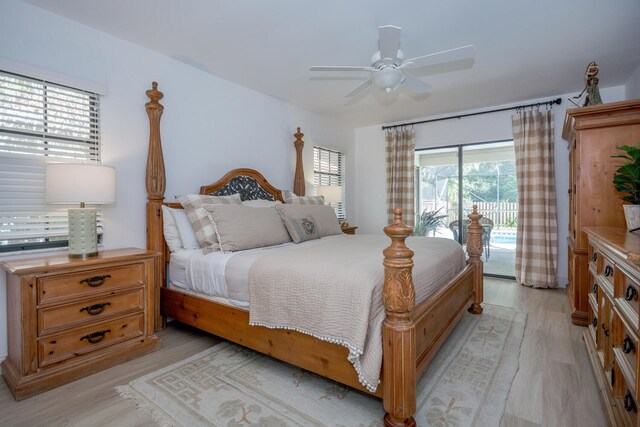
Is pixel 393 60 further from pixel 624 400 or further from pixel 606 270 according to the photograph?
pixel 624 400

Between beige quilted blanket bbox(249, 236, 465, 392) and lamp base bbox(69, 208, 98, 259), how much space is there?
3.75 feet

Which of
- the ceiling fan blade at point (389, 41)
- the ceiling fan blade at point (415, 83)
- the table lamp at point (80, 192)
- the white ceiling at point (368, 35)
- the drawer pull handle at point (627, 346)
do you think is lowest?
the drawer pull handle at point (627, 346)

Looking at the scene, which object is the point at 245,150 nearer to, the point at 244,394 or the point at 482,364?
the point at 244,394

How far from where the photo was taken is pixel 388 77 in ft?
7.72

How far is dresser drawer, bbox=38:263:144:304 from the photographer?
188 cm

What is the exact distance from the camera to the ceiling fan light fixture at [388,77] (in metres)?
2.32

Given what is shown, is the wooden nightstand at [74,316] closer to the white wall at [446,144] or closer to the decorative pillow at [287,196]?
the decorative pillow at [287,196]

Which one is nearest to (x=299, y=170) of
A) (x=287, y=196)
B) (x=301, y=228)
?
(x=287, y=196)

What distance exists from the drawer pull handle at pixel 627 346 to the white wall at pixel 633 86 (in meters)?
3.12

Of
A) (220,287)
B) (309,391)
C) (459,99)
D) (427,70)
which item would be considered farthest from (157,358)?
(459,99)

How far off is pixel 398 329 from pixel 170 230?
83.2 inches

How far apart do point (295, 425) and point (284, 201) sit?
8.89 ft

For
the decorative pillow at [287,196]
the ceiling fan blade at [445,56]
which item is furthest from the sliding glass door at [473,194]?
the ceiling fan blade at [445,56]

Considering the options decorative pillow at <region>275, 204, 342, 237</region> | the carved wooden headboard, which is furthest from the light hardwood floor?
the carved wooden headboard
